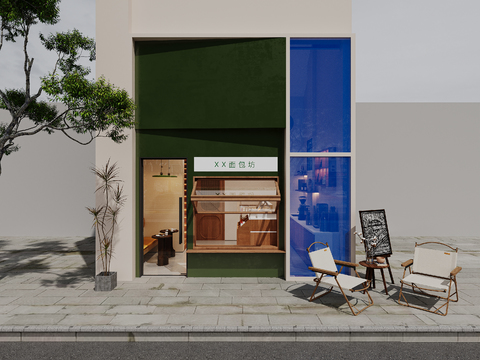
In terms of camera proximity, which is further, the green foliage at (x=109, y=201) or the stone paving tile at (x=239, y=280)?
the green foliage at (x=109, y=201)

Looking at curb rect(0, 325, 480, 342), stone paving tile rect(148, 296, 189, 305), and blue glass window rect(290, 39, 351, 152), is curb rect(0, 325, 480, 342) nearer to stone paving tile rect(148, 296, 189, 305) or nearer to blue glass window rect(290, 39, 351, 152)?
stone paving tile rect(148, 296, 189, 305)

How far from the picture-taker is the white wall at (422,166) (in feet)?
38.8

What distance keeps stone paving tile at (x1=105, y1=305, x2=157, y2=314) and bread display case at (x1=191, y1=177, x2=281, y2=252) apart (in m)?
2.04

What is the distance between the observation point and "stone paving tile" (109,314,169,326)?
4469 millimetres

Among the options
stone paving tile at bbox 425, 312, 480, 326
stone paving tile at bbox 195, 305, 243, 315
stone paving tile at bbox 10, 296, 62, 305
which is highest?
stone paving tile at bbox 425, 312, 480, 326

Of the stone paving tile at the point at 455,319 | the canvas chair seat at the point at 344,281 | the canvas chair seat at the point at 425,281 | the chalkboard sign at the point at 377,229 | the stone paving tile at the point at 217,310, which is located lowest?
the stone paving tile at the point at 217,310

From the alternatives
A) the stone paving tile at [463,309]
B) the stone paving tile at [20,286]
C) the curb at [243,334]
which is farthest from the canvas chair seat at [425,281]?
the stone paving tile at [20,286]

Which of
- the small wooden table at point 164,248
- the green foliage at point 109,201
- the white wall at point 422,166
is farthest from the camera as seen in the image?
the white wall at point 422,166

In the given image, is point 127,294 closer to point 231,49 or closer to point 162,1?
point 231,49

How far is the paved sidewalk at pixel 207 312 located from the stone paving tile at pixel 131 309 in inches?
0.7

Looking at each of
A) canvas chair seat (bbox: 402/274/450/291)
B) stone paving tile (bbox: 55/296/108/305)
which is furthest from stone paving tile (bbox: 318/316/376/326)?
stone paving tile (bbox: 55/296/108/305)

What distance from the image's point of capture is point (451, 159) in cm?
1188

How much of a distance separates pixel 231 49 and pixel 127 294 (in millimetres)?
5973

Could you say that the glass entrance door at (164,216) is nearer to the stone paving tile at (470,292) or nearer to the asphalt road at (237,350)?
the asphalt road at (237,350)
